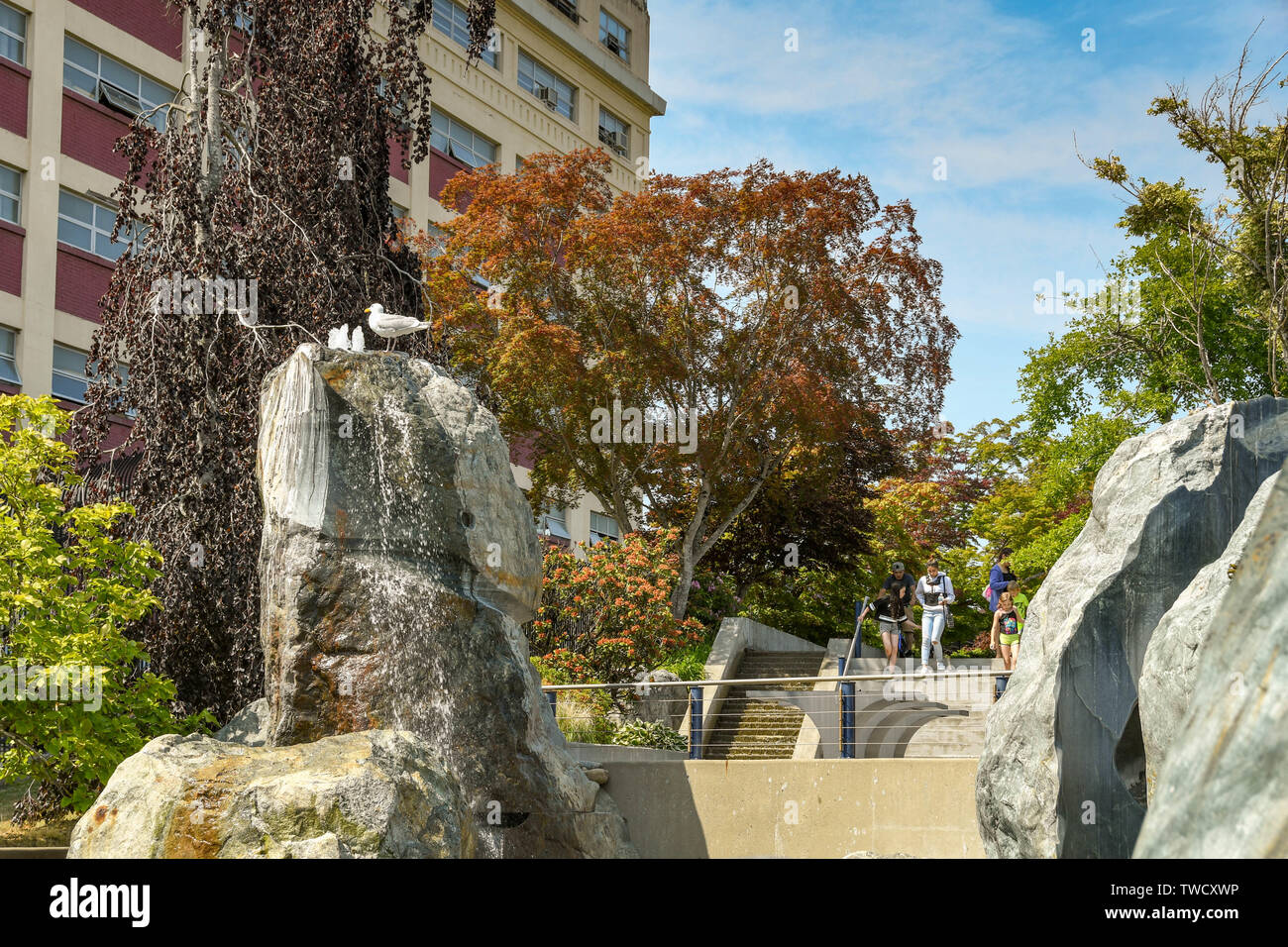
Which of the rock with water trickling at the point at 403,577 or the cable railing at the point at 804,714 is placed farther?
the cable railing at the point at 804,714

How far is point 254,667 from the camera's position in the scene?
1305cm

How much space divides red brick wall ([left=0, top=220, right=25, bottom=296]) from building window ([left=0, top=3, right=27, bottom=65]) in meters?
3.26

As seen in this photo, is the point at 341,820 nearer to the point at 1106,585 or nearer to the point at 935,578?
the point at 1106,585

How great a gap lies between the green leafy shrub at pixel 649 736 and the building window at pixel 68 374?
13567mm

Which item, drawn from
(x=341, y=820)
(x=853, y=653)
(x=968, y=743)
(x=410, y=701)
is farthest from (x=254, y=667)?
(x=853, y=653)

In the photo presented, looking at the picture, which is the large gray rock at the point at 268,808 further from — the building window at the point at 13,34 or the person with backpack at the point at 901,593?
the building window at the point at 13,34

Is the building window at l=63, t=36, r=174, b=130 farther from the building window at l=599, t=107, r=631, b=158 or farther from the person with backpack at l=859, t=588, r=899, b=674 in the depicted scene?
the building window at l=599, t=107, r=631, b=158

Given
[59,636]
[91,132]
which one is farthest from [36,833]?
[91,132]

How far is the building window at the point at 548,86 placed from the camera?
36.6m

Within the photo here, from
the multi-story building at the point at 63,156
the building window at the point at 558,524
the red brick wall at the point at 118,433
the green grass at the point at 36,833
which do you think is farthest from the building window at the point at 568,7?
the green grass at the point at 36,833

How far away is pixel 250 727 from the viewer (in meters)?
11.0

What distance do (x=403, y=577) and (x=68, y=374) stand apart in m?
16.4

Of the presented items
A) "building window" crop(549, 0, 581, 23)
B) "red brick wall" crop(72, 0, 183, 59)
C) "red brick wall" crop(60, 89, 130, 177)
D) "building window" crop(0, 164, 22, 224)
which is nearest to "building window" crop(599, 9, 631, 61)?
"building window" crop(549, 0, 581, 23)

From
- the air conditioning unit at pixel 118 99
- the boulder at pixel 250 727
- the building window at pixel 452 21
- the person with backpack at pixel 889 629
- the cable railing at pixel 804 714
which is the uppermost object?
the building window at pixel 452 21
